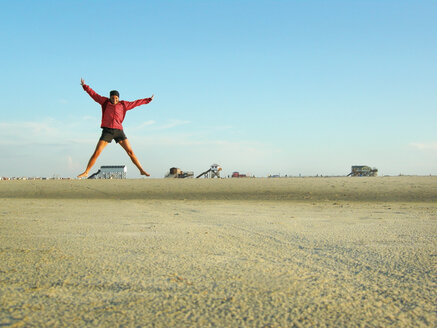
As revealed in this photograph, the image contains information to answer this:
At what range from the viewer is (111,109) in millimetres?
5172

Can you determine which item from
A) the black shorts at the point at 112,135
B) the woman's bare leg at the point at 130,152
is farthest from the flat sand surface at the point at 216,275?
the black shorts at the point at 112,135

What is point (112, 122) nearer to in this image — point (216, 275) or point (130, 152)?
point (130, 152)

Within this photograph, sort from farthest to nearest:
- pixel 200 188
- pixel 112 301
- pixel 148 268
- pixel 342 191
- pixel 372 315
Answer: pixel 200 188 → pixel 342 191 → pixel 148 268 → pixel 112 301 → pixel 372 315

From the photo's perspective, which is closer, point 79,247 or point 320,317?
point 320,317

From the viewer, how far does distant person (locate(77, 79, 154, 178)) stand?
5.00 m

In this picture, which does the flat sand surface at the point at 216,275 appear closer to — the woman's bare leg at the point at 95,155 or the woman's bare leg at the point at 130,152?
the woman's bare leg at the point at 95,155

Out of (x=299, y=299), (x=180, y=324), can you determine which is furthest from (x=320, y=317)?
(x=180, y=324)

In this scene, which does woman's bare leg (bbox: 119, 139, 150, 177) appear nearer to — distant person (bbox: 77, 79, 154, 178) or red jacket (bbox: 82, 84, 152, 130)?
distant person (bbox: 77, 79, 154, 178)

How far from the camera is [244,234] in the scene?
18.2 ft

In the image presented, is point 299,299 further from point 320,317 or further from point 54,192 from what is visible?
point 54,192

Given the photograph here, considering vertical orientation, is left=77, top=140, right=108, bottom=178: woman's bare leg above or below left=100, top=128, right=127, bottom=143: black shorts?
below

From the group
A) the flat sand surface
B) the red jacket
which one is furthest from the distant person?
the flat sand surface

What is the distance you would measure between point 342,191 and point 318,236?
42.2 ft

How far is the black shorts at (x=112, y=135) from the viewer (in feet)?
16.4
